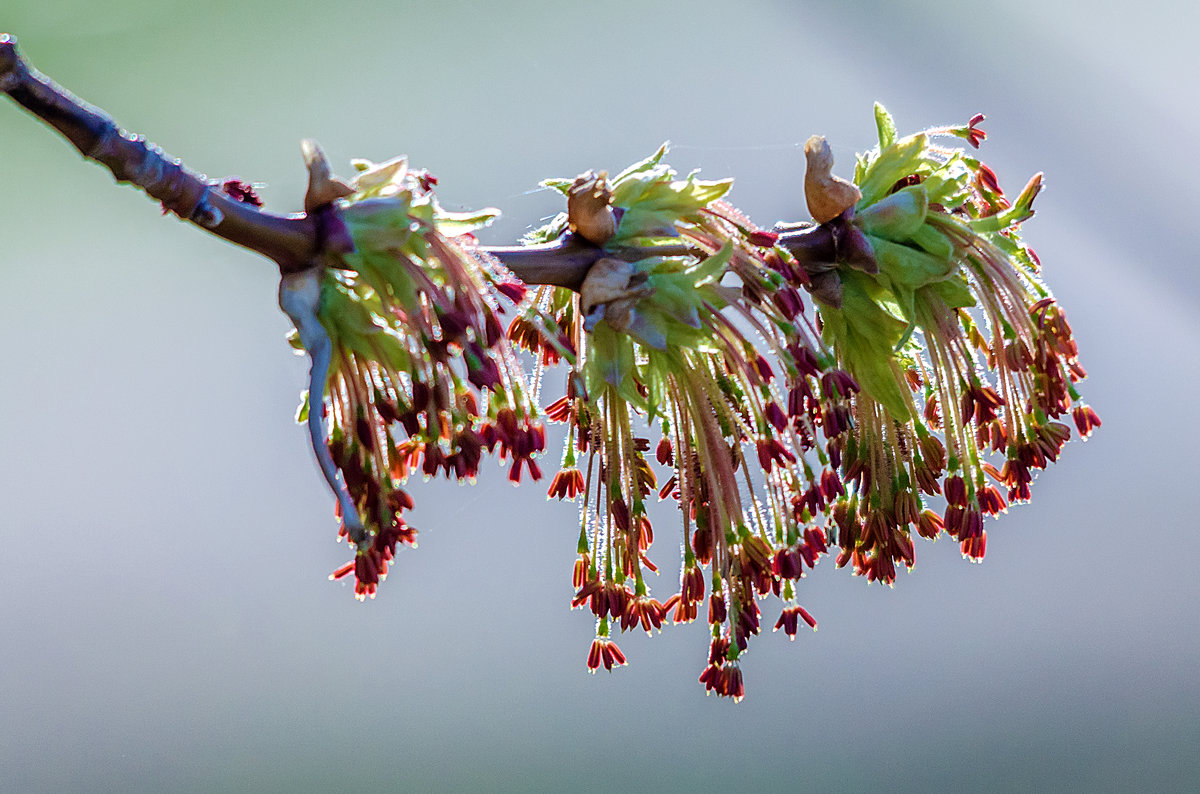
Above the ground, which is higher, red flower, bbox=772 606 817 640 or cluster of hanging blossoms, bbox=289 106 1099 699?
cluster of hanging blossoms, bbox=289 106 1099 699

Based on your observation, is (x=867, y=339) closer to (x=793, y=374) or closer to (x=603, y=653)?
(x=793, y=374)

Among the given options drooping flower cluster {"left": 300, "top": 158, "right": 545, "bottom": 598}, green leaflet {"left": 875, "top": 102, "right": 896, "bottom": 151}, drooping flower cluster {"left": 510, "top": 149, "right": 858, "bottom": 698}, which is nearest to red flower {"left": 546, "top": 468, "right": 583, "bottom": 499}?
drooping flower cluster {"left": 510, "top": 149, "right": 858, "bottom": 698}

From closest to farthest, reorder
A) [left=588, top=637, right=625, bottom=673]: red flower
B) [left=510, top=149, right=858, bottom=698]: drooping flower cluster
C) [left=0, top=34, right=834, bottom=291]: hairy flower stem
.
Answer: [left=0, top=34, right=834, bottom=291]: hairy flower stem < [left=510, top=149, right=858, bottom=698]: drooping flower cluster < [left=588, top=637, right=625, bottom=673]: red flower

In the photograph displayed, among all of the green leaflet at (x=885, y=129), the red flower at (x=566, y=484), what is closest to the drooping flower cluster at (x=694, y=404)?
the red flower at (x=566, y=484)

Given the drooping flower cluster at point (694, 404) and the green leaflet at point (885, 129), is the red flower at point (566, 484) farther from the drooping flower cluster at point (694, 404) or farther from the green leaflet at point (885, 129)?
the green leaflet at point (885, 129)

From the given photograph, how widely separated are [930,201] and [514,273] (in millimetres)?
212

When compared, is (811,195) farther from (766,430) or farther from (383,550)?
(383,550)

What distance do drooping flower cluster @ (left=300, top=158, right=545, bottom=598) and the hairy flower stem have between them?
0.02 metres

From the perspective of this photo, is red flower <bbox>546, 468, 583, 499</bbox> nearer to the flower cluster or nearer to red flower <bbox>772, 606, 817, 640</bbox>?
the flower cluster

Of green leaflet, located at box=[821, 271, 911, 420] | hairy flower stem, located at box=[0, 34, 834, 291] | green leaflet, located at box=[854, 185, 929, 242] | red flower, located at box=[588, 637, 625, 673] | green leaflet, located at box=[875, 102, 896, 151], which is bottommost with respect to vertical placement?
red flower, located at box=[588, 637, 625, 673]

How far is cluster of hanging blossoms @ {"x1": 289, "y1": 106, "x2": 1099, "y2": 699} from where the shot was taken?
457mm

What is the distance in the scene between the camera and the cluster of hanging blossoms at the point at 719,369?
1.50 ft

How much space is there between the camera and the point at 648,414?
52 cm

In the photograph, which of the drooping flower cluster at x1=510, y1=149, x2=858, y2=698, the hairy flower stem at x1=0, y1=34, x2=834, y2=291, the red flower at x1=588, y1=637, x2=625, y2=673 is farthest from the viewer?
the red flower at x1=588, y1=637, x2=625, y2=673
